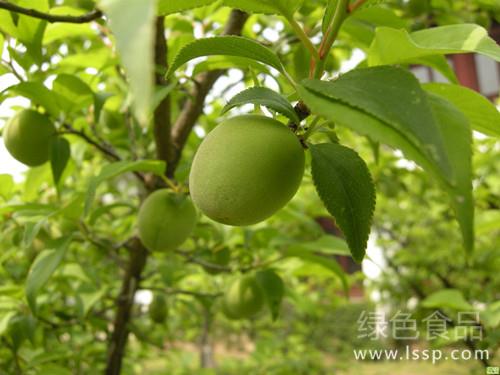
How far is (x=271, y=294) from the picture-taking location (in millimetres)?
1044

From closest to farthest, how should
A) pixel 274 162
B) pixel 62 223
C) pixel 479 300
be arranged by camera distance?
pixel 274 162
pixel 62 223
pixel 479 300

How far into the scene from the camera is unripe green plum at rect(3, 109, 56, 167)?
2.77 ft

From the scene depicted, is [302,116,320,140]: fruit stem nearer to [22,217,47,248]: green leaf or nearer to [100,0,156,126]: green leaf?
[100,0,156,126]: green leaf

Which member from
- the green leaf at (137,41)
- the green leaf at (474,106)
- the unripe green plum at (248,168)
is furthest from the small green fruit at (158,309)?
the green leaf at (137,41)

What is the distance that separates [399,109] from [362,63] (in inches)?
11.1

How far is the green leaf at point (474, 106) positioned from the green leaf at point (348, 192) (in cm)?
10

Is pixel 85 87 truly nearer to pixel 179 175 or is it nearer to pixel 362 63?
pixel 179 175

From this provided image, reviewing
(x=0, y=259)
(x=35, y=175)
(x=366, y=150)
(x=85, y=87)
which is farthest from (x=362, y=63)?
(x=366, y=150)

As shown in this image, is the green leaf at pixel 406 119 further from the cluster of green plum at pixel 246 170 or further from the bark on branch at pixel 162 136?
the bark on branch at pixel 162 136

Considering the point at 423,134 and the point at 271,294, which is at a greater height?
the point at 423,134

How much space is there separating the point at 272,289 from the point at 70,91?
1.84 ft

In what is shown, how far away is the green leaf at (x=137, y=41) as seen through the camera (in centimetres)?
15

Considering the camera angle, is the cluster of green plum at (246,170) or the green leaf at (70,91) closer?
the cluster of green plum at (246,170)

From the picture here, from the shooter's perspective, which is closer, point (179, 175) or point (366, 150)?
point (179, 175)
